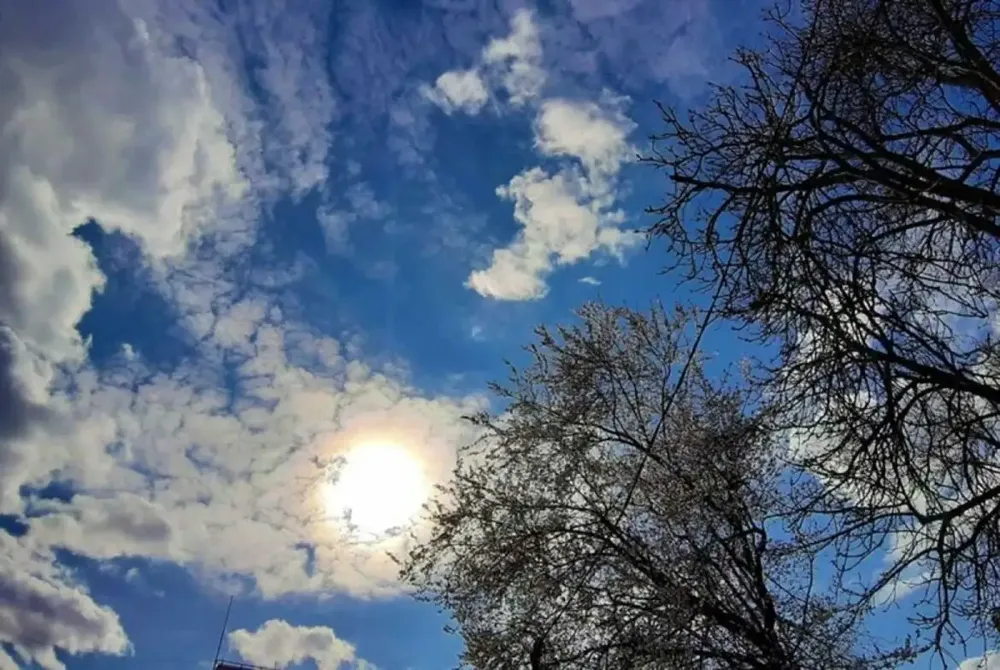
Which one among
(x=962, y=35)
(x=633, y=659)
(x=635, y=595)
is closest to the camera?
(x=962, y=35)

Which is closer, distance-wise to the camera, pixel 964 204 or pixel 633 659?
pixel 964 204

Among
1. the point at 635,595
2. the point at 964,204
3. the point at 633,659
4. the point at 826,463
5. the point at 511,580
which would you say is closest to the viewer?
the point at 964,204

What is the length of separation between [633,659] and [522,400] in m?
→ 4.72

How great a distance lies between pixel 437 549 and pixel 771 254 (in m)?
8.65

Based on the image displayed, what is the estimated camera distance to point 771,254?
5.06m

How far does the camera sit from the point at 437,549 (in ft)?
39.8

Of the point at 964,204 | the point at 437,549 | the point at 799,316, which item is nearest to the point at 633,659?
the point at 437,549

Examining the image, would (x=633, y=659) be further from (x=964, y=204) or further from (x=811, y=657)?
(x=964, y=204)

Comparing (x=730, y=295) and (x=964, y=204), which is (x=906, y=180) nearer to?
(x=964, y=204)

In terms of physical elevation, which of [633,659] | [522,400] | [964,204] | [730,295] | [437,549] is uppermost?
[522,400]

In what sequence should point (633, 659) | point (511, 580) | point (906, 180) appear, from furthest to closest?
point (511, 580), point (633, 659), point (906, 180)

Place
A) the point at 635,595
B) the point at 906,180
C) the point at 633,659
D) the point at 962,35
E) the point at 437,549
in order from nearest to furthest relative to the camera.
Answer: the point at 962,35 < the point at 906,180 < the point at 633,659 < the point at 635,595 < the point at 437,549

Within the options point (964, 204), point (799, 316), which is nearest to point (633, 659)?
point (799, 316)

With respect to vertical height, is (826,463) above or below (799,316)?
below
